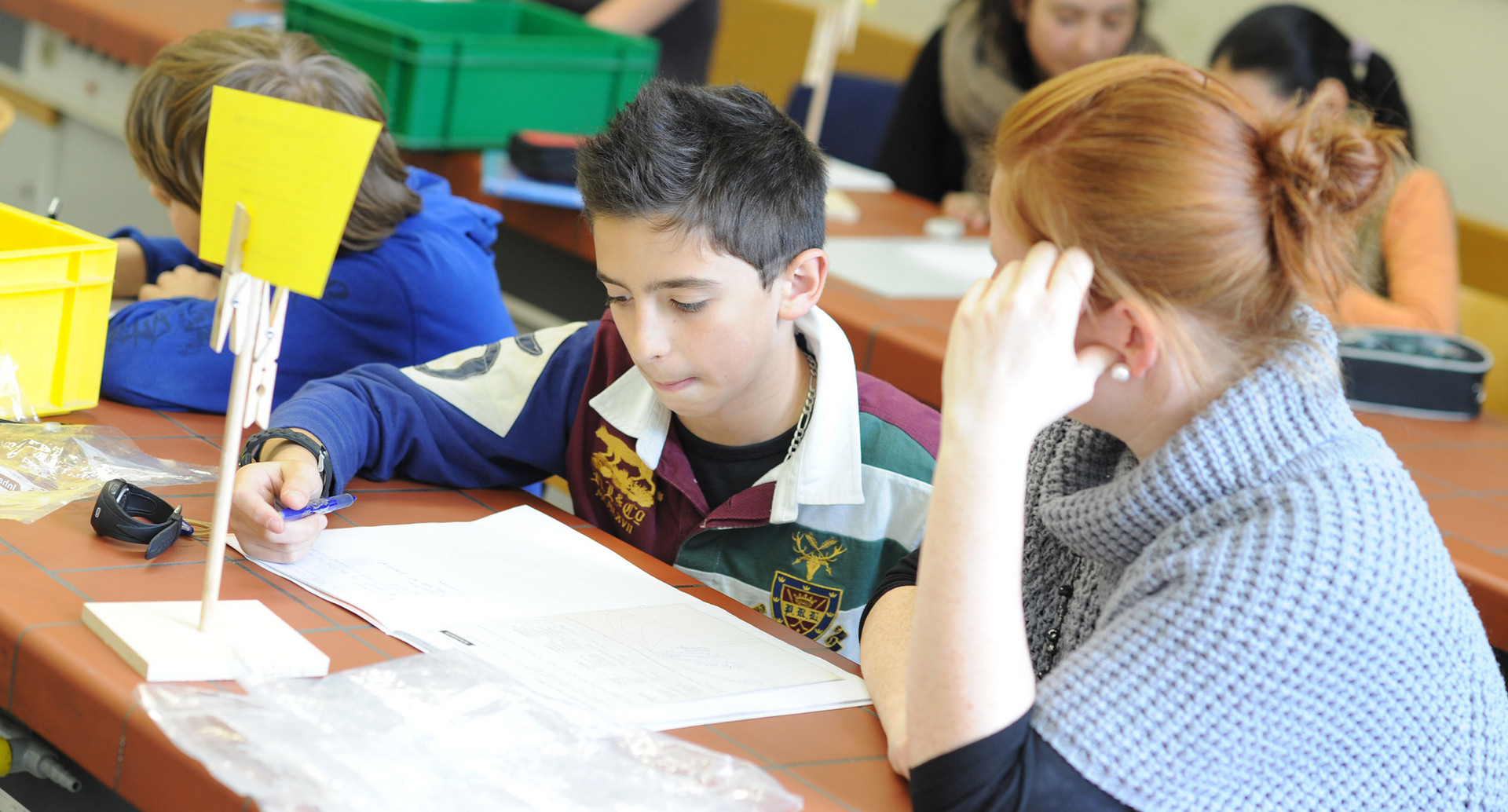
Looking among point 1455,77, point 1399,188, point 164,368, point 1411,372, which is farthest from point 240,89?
point 1455,77

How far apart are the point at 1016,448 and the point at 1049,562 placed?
0.97 ft

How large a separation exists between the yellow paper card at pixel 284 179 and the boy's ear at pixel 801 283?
0.57 m

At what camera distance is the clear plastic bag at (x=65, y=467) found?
1.13 metres

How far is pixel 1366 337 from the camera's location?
2.13 metres

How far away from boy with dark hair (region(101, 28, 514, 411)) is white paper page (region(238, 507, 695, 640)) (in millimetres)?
430

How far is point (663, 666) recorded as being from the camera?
1.01 meters

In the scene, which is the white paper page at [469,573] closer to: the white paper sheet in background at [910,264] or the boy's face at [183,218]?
→ the boy's face at [183,218]

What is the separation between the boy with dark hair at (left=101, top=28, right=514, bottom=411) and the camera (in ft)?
5.18

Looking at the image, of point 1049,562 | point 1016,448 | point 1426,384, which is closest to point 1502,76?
point 1426,384

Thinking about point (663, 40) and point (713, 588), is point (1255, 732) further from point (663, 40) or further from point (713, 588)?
point (663, 40)

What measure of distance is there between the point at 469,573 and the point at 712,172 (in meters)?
0.46

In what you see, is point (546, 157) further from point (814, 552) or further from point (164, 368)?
point (814, 552)

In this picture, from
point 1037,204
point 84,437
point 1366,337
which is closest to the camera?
point 1037,204

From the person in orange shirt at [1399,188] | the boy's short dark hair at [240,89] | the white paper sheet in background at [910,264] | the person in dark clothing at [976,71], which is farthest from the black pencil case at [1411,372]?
the boy's short dark hair at [240,89]
